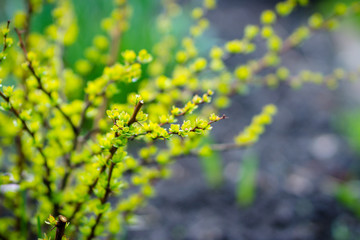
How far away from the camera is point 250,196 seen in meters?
1.64

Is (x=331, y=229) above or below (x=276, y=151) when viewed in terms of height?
below

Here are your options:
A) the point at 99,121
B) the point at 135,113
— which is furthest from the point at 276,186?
the point at 135,113

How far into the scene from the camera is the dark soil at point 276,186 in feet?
4.95

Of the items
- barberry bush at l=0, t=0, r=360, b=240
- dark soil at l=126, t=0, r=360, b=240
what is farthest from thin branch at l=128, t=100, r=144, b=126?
dark soil at l=126, t=0, r=360, b=240

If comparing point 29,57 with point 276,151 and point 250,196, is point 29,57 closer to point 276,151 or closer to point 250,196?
point 250,196

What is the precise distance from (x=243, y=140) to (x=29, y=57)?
0.63 metres

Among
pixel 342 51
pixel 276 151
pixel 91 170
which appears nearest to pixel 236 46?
pixel 91 170

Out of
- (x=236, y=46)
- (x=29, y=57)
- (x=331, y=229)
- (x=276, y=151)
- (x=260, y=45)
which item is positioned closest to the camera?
(x=29, y=57)

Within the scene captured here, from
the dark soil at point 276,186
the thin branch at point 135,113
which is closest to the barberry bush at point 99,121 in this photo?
the thin branch at point 135,113

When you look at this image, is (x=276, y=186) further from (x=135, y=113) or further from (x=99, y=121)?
(x=135, y=113)

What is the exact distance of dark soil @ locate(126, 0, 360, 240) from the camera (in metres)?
1.51

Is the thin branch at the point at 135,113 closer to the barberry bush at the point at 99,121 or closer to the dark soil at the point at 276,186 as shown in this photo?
the barberry bush at the point at 99,121

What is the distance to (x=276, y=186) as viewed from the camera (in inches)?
69.9

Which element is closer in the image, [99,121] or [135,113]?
[135,113]
